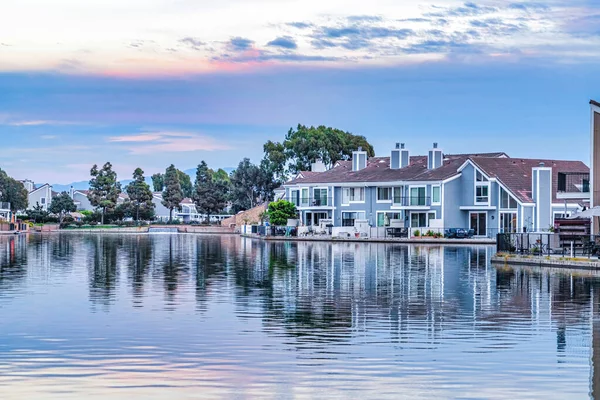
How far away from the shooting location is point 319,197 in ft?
328

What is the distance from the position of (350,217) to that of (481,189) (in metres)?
15.4

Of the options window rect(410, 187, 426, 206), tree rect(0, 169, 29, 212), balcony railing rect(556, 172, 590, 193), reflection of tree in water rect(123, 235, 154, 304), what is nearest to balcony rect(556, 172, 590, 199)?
balcony railing rect(556, 172, 590, 193)

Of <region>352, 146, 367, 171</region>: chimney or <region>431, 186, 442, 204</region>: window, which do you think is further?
<region>352, 146, 367, 171</region>: chimney

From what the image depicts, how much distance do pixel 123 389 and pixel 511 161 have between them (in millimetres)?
81312

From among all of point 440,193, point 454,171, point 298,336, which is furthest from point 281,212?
point 298,336

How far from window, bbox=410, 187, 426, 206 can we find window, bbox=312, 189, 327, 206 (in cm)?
1159

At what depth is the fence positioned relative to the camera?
Result: 4334cm

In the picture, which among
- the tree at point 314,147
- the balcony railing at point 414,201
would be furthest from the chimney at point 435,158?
the tree at point 314,147

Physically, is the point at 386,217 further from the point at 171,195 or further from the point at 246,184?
the point at 171,195

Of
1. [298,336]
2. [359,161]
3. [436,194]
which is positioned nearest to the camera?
[298,336]

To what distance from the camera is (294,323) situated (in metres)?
22.4

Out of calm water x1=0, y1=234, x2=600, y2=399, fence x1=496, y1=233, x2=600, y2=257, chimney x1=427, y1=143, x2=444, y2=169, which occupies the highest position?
chimney x1=427, y1=143, x2=444, y2=169

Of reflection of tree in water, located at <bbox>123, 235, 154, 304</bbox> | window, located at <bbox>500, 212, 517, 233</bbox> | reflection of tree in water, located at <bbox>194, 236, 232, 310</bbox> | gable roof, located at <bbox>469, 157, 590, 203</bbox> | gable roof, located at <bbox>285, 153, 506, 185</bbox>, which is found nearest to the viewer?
reflection of tree in water, located at <bbox>194, 236, 232, 310</bbox>

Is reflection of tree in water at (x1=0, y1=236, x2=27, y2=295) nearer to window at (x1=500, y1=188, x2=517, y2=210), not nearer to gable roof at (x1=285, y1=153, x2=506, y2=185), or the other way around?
window at (x1=500, y1=188, x2=517, y2=210)
